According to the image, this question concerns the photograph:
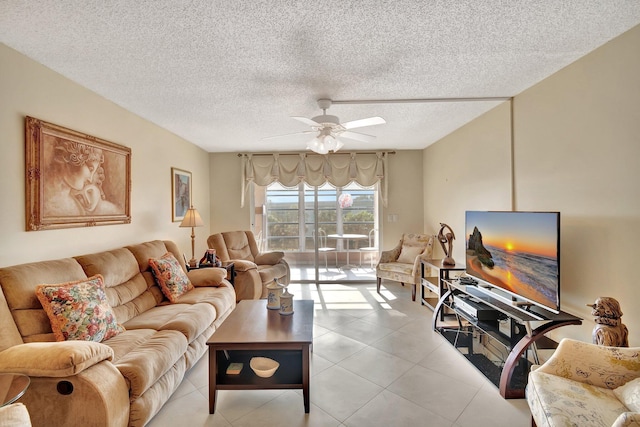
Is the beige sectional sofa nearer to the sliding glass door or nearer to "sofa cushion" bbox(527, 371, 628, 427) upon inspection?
"sofa cushion" bbox(527, 371, 628, 427)

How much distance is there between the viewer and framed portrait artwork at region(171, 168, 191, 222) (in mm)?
4238

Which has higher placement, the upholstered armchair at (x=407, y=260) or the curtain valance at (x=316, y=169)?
the curtain valance at (x=316, y=169)

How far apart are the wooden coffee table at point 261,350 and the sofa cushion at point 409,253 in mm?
2738

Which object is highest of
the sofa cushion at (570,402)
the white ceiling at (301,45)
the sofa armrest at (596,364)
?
the white ceiling at (301,45)

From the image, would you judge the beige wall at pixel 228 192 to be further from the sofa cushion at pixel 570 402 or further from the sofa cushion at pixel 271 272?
the sofa cushion at pixel 570 402

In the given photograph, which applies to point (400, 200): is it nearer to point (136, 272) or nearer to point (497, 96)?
point (497, 96)

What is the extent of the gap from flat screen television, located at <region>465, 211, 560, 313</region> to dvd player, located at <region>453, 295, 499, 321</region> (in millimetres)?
235

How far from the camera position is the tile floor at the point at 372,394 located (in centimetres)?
193

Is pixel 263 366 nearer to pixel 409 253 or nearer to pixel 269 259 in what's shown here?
pixel 269 259

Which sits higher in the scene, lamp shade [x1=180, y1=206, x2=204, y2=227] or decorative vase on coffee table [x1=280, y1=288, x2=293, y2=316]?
lamp shade [x1=180, y1=206, x2=204, y2=227]

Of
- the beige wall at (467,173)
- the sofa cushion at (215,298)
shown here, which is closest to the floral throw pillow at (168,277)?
the sofa cushion at (215,298)

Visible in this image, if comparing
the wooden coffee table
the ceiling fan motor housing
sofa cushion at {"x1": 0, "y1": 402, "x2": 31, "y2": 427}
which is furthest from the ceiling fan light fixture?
sofa cushion at {"x1": 0, "y1": 402, "x2": 31, "y2": 427}

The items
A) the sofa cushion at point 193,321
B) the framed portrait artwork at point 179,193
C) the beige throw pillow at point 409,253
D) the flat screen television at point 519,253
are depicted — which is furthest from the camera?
the beige throw pillow at point 409,253

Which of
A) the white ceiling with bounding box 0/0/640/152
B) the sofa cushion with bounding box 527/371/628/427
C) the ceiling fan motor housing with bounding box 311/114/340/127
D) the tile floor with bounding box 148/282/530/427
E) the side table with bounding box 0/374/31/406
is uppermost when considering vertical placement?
the white ceiling with bounding box 0/0/640/152
